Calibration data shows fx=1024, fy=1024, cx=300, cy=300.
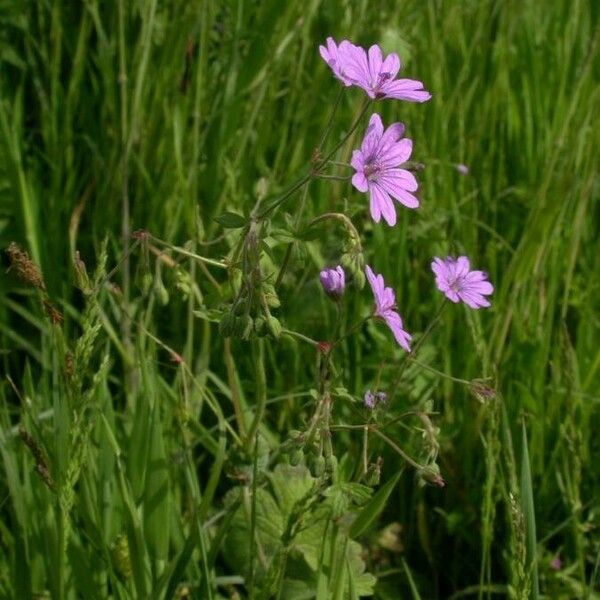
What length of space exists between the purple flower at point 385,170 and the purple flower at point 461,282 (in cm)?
21

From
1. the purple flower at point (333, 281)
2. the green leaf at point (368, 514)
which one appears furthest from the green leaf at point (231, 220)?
Answer: the green leaf at point (368, 514)

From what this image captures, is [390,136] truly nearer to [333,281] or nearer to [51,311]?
[333,281]

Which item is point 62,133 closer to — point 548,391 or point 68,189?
point 68,189

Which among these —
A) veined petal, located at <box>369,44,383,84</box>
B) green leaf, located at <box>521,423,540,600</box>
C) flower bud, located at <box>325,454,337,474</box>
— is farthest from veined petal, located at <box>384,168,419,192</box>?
green leaf, located at <box>521,423,540,600</box>

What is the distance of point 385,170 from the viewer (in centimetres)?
111

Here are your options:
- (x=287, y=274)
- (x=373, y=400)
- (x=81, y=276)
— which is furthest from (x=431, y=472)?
(x=287, y=274)

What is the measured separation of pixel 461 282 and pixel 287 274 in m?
0.53

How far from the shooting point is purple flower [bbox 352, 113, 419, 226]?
3.50 feet

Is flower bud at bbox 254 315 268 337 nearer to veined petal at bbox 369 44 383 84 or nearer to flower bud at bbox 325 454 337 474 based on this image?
flower bud at bbox 325 454 337 474

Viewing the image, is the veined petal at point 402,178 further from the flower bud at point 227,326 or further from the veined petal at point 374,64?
the flower bud at point 227,326

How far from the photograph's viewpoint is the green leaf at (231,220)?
3.77ft

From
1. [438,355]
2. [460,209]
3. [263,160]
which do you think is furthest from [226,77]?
[438,355]

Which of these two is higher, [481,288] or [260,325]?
Answer: [260,325]

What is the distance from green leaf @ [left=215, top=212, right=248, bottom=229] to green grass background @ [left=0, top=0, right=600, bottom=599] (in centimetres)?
18
